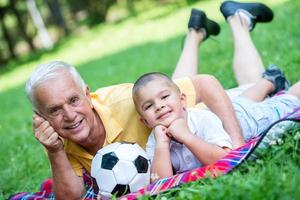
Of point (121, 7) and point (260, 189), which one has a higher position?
point (260, 189)

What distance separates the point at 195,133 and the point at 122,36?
15.2m

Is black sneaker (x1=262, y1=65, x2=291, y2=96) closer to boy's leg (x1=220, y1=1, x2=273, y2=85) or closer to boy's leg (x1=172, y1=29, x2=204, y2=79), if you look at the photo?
boy's leg (x1=220, y1=1, x2=273, y2=85)

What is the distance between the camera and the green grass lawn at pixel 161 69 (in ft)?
9.70

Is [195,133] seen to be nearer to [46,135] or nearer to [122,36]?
[46,135]

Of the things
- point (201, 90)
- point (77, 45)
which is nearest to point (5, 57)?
point (77, 45)

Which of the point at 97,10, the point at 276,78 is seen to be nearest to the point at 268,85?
the point at 276,78

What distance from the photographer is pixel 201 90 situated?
4492 millimetres

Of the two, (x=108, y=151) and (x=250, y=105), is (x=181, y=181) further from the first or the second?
(x=250, y=105)

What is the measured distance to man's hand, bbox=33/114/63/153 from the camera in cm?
370

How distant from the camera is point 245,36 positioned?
5.92m

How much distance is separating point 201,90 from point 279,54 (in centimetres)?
321

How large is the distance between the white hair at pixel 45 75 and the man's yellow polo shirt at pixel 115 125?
311 mm

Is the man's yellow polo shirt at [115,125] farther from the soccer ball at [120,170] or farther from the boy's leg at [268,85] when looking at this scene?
the boy's leg at [268,85]

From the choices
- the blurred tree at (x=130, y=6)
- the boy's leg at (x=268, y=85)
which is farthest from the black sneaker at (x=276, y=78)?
the blurred tree at (x=130, y=6)
